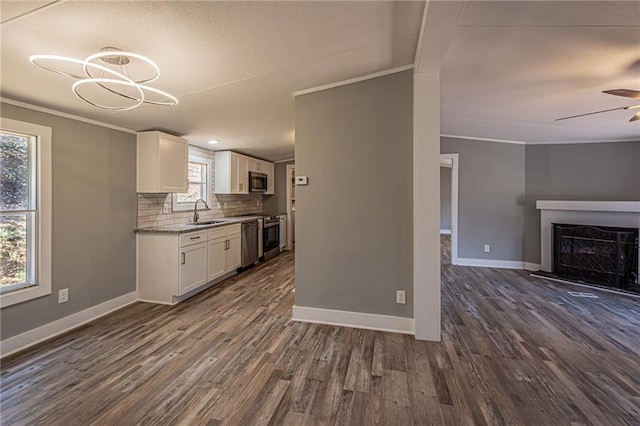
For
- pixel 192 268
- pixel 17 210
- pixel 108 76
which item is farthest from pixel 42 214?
pixel 192 268

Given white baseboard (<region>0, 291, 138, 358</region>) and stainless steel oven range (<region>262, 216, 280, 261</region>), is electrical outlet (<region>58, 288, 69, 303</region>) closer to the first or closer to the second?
white baseboard (<region>0, 291, 138, 358</region>)

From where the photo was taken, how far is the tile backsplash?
3.82m

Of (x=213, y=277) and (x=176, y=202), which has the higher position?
(x=176, y=202)

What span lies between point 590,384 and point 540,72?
8.34 feet

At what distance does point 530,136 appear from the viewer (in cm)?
478

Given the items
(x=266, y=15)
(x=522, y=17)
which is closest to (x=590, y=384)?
(x=522, y=17)

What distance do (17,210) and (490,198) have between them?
6447 mm

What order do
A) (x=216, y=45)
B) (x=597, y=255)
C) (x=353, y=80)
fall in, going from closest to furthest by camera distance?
(x=216, y=45), (x=353, y=80), (x=597, y=255)

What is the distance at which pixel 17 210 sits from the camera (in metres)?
2.47

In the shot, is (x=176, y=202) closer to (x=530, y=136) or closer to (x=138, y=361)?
(x=138, y=361)

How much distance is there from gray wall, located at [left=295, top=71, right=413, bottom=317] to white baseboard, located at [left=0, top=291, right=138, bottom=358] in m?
2.17

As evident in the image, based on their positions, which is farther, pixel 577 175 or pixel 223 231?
pixel 577 175

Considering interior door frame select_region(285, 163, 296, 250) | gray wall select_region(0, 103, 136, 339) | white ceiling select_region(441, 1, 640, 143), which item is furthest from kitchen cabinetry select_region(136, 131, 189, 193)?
interior door frame select_region(285, 163, 296, 250)

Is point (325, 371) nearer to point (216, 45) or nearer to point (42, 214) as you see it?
point (216, 45)
